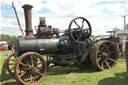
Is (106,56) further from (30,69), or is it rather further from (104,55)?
(30,69)

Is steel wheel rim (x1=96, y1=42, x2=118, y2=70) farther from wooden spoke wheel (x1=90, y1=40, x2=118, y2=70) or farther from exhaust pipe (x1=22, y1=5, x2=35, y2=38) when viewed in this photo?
exhaust pipe (x1=22, y1=5, x2=35, y2=38)

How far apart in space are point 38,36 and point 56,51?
3.11 ft

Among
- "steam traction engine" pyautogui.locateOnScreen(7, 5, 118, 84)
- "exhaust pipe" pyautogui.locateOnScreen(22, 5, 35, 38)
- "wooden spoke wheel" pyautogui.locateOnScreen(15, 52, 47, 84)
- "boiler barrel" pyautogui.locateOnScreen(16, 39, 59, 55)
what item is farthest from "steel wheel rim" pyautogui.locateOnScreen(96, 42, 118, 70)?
"exhaust pipe" pyautogui.locateOnScreen(22, 5, 35, 38)

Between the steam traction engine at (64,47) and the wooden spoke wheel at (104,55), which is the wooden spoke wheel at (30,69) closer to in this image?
the steam traction engine at (64,47)

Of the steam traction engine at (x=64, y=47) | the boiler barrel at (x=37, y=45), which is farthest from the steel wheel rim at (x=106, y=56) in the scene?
the boiler barrel at (x=37, y=45)

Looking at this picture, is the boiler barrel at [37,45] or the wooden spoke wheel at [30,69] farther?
the boiler barrel at [37,45]

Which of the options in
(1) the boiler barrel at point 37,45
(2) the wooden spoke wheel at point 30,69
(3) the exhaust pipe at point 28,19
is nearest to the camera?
(2) the wooden spoke wheel at point 30,69

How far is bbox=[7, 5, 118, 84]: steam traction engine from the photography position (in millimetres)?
5750

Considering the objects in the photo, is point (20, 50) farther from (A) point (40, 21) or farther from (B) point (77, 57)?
(B) point (77, 57)

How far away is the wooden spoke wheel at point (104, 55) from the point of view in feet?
20.6

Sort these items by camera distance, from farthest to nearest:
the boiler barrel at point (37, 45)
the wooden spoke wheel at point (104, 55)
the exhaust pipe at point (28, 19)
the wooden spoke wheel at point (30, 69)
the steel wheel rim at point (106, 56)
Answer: the steel wheel rim at point (106, 56)
the wooden spoke wheel at point (104, 55)
the exhaust pipe at point (28, 19)
the boiler barrel at point (37, 45)
the wooden spoke wheel at point (30, 69)

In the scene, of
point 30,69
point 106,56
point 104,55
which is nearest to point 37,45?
point 30,69

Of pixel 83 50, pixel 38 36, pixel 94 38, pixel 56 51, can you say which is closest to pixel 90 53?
pixel 83 50

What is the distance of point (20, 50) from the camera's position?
5684 millimetres
